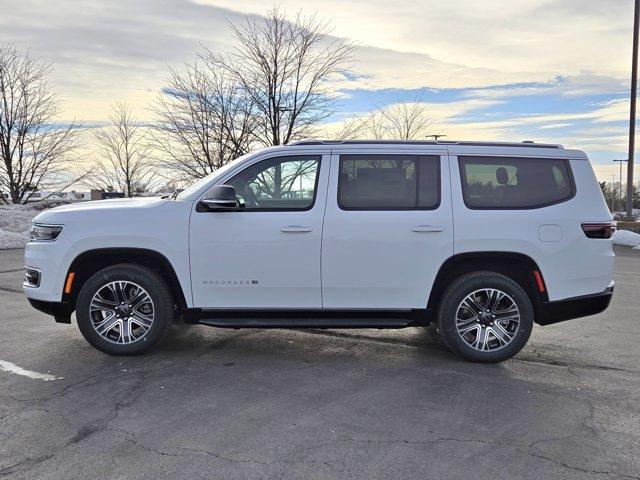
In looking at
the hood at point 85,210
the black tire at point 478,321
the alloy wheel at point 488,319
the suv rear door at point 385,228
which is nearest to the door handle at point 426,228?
the suv rear door at point 385,228

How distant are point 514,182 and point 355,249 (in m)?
1.60

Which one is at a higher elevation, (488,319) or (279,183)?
(279,183)

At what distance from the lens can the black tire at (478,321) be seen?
485cm

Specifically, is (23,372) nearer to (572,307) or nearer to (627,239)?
(572,307)

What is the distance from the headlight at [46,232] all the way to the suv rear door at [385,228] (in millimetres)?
2440

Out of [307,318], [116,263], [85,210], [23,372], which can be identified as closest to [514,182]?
[307,318]

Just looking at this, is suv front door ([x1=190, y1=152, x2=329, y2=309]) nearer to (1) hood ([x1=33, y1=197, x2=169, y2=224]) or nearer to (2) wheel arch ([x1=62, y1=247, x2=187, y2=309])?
(2) wheel arch ([x1=62, y1=247, x2=187, y2=309])

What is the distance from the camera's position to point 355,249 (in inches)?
191

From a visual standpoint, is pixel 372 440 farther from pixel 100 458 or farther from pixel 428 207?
pixel 428 207

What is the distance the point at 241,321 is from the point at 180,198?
4.20ft

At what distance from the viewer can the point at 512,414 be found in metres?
3.87

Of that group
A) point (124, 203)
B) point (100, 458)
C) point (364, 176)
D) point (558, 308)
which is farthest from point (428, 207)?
point (100, 458)

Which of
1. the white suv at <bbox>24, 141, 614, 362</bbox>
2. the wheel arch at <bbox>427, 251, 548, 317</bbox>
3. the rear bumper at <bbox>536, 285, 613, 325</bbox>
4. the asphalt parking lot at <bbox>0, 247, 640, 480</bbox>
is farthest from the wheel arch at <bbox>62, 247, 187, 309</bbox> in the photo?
the rear bumper at <bbox>536, 285, 613, 325</bbox>

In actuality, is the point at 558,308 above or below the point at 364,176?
below
